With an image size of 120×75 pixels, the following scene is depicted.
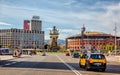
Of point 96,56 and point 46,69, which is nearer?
point 46,69

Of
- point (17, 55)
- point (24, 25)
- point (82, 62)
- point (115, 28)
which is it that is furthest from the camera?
point (24, 25)

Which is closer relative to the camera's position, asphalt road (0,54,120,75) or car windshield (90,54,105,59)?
asphalt road (0,54,120,75)

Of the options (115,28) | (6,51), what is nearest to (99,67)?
(115,28)

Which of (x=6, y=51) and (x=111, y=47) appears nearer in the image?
(x=6, y=51)

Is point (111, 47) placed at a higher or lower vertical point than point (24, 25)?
lower

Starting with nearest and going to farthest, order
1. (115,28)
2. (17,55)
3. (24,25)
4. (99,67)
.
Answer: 1. (99,67)
2. (17,55)
3. (115,28)
4. (24,25)

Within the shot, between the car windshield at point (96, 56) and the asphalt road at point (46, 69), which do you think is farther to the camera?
the car windshield at point (96, 56)

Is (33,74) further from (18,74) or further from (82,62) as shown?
(82,62)

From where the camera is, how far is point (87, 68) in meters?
32.1

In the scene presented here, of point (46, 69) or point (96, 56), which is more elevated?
point (96, 56)

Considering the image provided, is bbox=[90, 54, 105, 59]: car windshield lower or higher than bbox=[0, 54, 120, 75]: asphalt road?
higher

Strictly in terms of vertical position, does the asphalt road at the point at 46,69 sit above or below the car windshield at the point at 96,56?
below

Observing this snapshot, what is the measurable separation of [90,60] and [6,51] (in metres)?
106

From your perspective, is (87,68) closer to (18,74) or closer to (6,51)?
(18,74)
